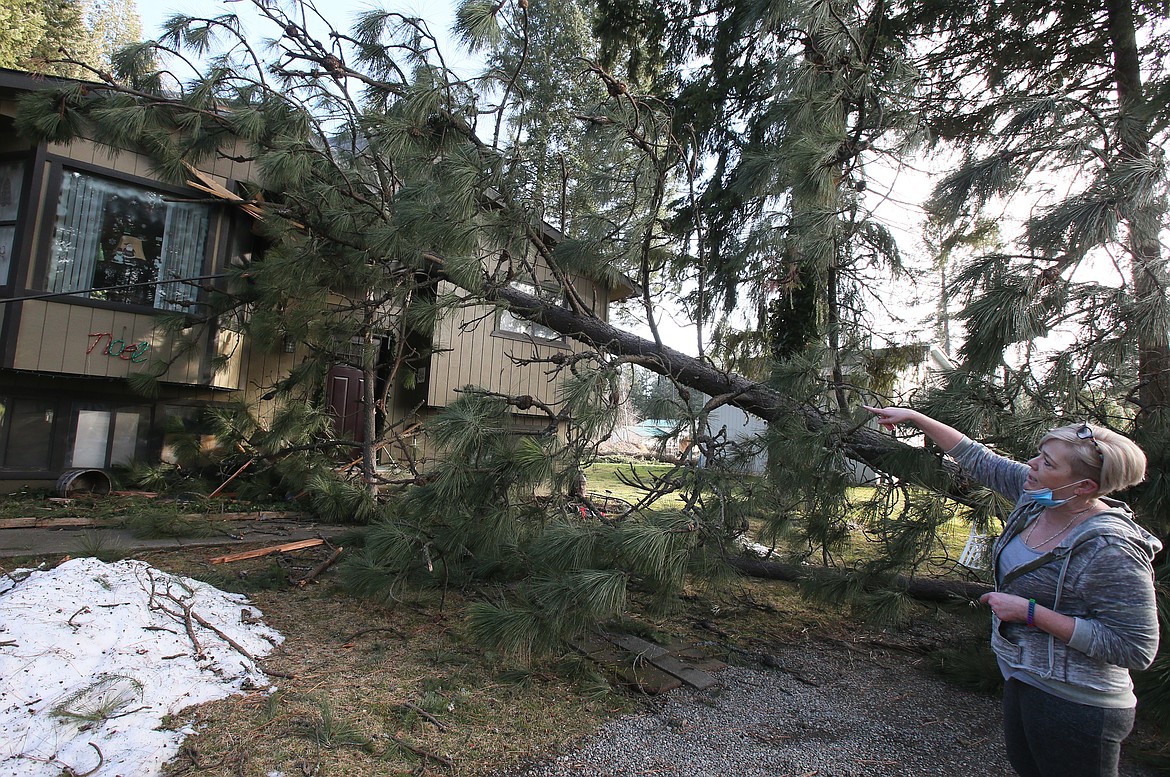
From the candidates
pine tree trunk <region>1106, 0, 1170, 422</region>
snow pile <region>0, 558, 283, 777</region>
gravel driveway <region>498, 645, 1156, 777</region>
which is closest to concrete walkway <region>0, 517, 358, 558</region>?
snow pile <region>0, 558, 283, 777</region>

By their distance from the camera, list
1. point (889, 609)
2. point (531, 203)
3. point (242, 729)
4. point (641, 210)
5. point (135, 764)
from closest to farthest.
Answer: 1. point (135, 764)
2. point (242, 729)
3. point (889, 609)
4. point (531, 203)
5. point (641, 210)

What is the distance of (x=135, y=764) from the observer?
6.46 ft

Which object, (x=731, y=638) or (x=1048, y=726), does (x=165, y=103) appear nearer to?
(x=731, y=638)

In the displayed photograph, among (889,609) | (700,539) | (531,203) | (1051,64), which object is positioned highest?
(1051,64)

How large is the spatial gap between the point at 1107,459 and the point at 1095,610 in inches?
14.2

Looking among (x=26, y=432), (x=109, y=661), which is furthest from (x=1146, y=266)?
(x=26, y=432)

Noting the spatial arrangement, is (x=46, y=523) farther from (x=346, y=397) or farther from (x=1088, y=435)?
(x=1088, y=435)

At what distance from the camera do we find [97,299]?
6.15 metres

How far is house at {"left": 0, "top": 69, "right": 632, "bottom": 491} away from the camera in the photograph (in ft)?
19.1

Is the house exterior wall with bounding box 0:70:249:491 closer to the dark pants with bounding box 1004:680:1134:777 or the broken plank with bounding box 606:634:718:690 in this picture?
the broken plank with bounding box 606:634:718:690

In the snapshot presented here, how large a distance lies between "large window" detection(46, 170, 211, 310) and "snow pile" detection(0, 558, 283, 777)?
379 centimetres

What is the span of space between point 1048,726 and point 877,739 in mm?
1237

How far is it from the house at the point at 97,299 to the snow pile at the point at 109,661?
3199 millimetres

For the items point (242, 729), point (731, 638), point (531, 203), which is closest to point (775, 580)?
point (731, 638)
